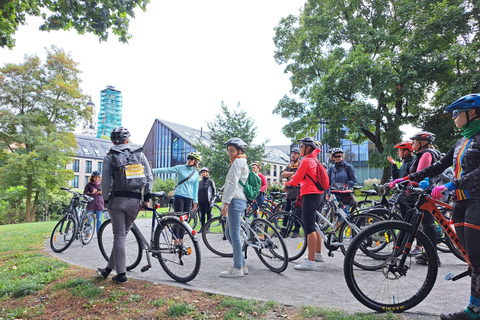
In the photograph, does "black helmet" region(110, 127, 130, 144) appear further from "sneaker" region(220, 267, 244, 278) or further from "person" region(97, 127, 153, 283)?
"sneaker" region(220, 267, 244, 278)

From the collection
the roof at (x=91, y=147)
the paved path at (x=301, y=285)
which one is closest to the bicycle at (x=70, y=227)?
Result: the paved path at (x=301, y=285)

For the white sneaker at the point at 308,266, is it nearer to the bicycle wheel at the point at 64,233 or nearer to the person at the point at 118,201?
the person at the point at 118,201

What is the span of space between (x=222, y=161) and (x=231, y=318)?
22.0 meters

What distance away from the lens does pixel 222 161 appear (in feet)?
82.4

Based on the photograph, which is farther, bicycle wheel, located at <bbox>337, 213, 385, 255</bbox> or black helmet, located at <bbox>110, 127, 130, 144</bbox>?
bicycle wheel, located at <bbox>337, 213, 385, 255</bbox>

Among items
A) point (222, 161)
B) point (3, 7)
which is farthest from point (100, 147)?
point (3, 7)

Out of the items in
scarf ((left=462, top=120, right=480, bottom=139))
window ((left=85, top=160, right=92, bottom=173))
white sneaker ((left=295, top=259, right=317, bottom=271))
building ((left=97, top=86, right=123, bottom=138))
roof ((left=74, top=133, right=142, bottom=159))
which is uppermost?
building ((left=97, top=86, right=123, bottom=138))

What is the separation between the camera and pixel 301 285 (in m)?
4.45

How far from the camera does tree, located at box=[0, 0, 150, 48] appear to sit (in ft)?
19.7

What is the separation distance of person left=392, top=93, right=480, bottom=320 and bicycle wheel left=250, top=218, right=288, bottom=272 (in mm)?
2387

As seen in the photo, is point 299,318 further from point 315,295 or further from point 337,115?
point 337,115

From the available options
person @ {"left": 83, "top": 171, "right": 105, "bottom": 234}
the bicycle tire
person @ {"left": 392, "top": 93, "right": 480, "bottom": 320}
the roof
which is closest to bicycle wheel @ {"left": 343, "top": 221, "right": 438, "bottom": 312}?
person @ {"left": 392, "top": 93, "right": 480, "bottom": 320}

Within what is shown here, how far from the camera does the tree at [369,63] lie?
1789 centimetres

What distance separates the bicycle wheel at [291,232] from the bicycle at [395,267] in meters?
2.50
